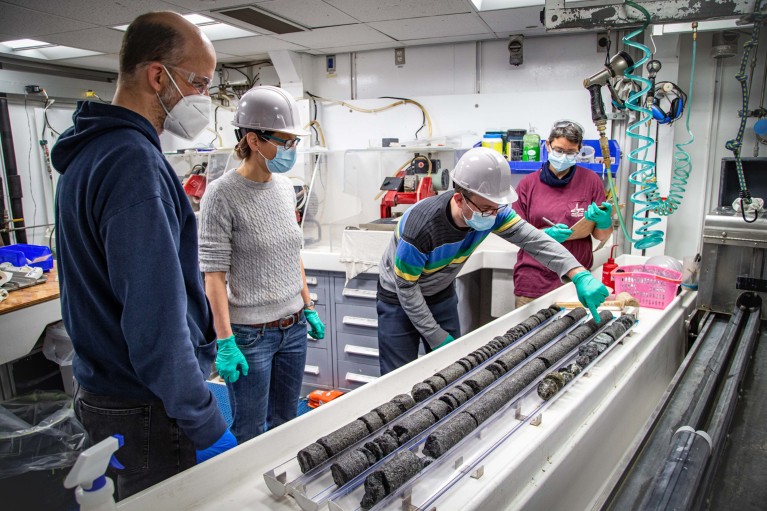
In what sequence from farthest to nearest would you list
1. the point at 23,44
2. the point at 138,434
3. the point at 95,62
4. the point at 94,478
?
1. the point at 95,62
2. the point at 23,44
3. the point at 138,434
4. the point at 94,478

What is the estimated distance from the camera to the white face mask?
43.3 inches

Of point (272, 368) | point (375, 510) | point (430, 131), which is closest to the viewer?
point (375, 510)

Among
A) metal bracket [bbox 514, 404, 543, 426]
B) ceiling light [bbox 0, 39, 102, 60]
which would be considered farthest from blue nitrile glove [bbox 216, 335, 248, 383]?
ceiling light [bbox 0, 39, 102, 60]

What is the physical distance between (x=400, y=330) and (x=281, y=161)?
770mm

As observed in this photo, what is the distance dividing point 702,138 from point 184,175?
3632 mm

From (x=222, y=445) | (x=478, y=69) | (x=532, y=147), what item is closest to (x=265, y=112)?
(x=222, y=445)

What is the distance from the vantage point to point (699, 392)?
4.85 feet

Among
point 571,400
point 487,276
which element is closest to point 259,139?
point 571,400

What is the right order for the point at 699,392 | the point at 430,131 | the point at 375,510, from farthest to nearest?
the point at 430,131, the point at 699,392, the point at 375,510

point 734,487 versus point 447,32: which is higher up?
point 447,32

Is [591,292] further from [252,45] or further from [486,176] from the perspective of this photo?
[252,45]

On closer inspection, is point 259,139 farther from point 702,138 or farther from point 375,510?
point 702,138

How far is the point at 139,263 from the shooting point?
0.90m

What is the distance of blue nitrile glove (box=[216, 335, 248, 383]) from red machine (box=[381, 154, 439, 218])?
1.87m
